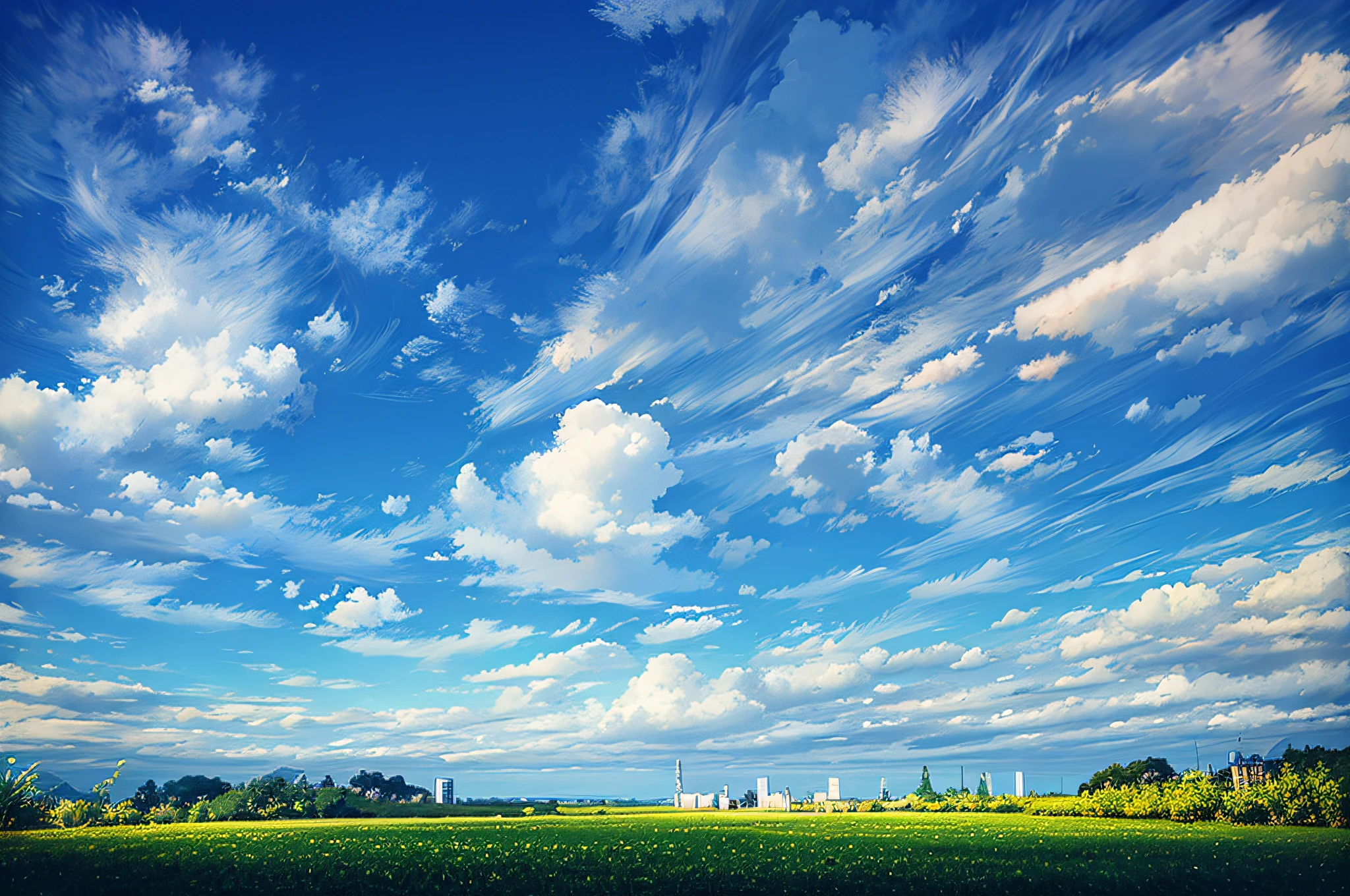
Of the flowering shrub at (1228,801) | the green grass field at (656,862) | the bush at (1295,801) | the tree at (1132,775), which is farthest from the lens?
the tree at (1132,775)

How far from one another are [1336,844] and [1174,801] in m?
5.74

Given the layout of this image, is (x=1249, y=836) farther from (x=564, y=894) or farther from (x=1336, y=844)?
(x=564, y=894)

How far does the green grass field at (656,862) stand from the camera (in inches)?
473

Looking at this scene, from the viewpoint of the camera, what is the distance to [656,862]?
44.4 feet

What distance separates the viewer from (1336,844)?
554 inches

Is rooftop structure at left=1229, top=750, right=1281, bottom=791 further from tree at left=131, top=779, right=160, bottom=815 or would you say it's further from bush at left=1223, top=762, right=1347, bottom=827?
tree at left=131, top=779, right=160, bottom=815

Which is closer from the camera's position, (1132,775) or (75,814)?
(75,814)

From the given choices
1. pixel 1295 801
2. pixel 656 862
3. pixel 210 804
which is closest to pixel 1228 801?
pixel 1295 801

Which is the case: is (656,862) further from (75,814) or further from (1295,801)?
(1295,801)

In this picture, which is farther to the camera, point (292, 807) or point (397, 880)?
point (292, 807)

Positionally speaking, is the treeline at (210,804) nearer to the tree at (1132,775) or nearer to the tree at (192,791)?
the tree at (192,791)

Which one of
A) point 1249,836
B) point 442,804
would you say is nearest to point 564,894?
point 442,804

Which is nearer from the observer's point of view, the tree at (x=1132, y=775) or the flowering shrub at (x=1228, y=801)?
the flowering shrub at (x=1228, y=801)

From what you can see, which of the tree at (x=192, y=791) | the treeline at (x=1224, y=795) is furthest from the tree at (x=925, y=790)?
the tree at (x=192, y=791)
